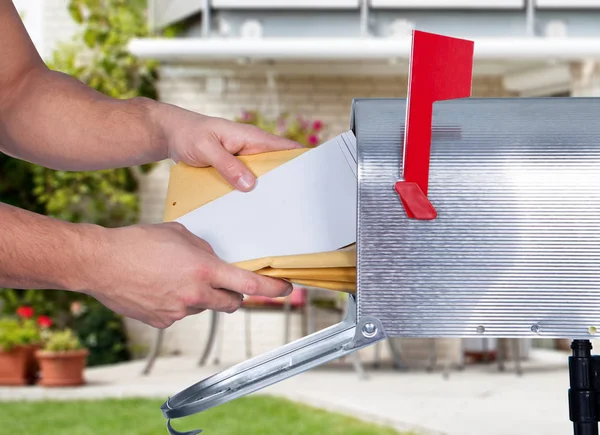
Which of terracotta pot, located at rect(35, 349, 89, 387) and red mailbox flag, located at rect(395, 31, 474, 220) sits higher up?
red mailbox flag, located at rect(395, 31, 474, 220)

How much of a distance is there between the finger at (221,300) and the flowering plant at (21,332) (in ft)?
17.7

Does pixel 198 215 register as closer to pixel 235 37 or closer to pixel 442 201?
pixel 442 201

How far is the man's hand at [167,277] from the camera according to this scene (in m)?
1.10

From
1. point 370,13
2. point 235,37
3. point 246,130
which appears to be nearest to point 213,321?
point 235,37

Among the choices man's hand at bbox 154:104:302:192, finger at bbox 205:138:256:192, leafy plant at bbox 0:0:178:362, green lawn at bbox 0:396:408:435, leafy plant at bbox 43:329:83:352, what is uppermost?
leafy plant at bbox 0:0:178:362

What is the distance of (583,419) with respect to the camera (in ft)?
3.77

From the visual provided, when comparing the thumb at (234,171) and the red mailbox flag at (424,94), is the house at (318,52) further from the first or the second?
the red mailbox flag at (424,94)

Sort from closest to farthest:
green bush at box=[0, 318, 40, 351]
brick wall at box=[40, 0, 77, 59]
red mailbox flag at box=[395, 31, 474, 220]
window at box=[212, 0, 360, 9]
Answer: red mailbox flag at box=[395, 31, 474, 220] → green bush at box=[0, 318, 40, 351] → window at box=[212, 0, 360, 9] → brick wall at box=[40, 0, 77, 59]

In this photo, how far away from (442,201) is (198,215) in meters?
0.32

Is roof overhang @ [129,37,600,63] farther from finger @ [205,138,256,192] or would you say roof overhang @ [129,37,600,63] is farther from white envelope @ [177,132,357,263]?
white envelope @ [177,132,357,263]

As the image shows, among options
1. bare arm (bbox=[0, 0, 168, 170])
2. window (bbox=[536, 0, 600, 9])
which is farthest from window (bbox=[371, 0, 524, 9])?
bare arm (bbox=[0, 0, 168, 170])

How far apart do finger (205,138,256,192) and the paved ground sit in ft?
11.2

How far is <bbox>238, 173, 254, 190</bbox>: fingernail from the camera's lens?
3.76ft

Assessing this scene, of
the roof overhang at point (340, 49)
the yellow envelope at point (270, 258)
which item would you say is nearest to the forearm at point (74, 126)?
the yellow envelope at point (270, 258)
